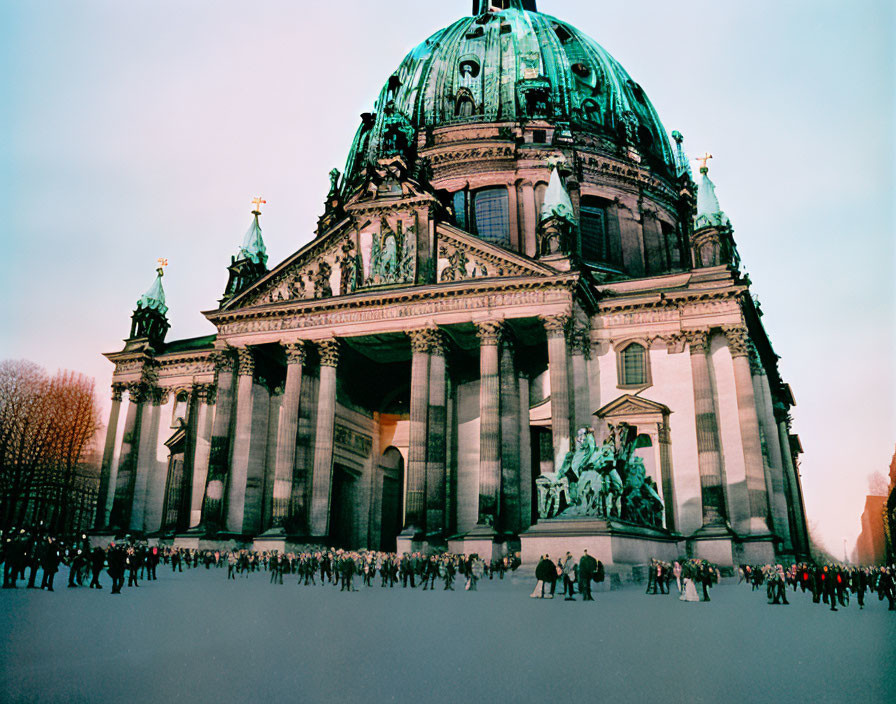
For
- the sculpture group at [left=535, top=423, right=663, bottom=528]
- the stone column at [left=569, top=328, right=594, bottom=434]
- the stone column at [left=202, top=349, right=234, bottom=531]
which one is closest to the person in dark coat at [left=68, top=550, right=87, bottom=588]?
the sculpture group at [left=535, top=423, right=663, bottom=528]

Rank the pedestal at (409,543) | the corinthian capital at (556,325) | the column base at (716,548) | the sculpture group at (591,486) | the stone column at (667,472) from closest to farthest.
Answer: the sculpture group at (591,486), the column base at (716,548), the pedestal at (409,543), the corinthian capital at (556,325), the stone column at (667,472)

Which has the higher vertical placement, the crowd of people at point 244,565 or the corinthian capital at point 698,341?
the corinthian capital at point 698,341

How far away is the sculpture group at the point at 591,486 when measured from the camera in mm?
23391

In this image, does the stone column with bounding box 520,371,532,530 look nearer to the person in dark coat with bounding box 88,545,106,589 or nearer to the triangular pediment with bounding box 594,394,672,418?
the triangular pediment with bounding box 594,394,672,418

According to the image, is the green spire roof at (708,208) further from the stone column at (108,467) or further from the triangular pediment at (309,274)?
the stone column at (108,467)

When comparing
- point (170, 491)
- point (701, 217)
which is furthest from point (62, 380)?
point (701, 217)

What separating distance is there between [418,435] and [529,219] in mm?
19355

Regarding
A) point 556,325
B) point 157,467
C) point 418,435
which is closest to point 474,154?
point 556,325

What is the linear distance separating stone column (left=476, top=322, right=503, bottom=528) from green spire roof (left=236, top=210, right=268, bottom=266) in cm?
1777

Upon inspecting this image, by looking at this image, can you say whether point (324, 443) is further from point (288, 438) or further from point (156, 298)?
point (156, 298)

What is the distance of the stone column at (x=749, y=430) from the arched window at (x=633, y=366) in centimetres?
419

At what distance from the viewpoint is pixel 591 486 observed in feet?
77.1

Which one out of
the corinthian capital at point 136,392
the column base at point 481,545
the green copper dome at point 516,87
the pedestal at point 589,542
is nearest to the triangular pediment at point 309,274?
the corinthian capital at point 136,392

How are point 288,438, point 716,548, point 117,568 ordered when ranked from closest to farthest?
point 117,568
point 716,548
point 288,438
